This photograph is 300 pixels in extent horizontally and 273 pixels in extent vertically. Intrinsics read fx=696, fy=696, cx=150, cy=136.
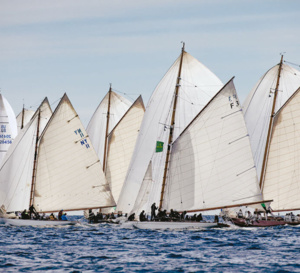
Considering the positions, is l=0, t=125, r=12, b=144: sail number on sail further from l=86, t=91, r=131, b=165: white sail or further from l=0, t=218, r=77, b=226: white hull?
l=0, t=218, r=77, b=226: white hull

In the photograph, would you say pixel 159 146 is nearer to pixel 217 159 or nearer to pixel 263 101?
pixel 217 159

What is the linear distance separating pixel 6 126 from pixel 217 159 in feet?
141

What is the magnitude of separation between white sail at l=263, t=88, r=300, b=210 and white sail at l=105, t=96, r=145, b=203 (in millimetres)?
23422

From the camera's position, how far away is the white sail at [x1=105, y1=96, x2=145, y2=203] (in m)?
91.8

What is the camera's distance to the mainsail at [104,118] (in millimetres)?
99312

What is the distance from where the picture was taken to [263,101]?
264 feet

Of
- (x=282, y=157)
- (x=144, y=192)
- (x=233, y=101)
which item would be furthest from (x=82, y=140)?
(x=282, y=157)

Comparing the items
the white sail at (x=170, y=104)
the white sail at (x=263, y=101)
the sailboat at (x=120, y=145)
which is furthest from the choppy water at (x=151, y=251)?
the sailboat at (x=120, y=145)

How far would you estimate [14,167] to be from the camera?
74.9 metres

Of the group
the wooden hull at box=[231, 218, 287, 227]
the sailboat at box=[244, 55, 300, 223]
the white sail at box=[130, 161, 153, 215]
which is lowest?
the wooden hull at box=[231, 218, 287, 227]

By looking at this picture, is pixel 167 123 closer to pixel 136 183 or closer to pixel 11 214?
pixel 136 183

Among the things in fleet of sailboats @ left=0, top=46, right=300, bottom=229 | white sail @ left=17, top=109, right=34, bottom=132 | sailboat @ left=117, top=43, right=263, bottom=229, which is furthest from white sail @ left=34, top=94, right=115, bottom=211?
white sail @ left=17, top=109, right=34, bottom=132

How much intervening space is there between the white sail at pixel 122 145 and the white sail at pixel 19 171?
1795cm

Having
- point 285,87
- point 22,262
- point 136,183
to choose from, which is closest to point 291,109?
point 285,87
